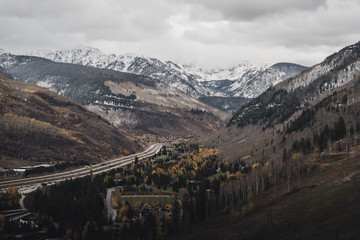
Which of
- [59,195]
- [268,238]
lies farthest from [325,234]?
[59,195]

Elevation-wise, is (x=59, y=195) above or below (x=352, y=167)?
below

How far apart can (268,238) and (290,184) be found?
49.5 meters

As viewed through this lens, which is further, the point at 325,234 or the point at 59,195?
→ the point at 59,195

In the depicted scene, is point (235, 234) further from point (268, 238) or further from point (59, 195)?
point (59, 195)

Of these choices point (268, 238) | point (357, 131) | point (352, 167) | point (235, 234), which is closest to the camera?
point (268, 238)

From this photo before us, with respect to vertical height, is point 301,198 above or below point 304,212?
above

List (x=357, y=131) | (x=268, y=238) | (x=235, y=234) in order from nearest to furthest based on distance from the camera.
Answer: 1. (x=268, y=238)
2. (x=235, y=234)
3. (x=357, y=131)

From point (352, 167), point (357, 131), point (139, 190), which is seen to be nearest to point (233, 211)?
point (352, 167)

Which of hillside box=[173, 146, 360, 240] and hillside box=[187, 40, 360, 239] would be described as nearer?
hillside box=[173, 146, 360, 240]

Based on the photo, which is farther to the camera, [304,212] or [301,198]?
[301,198]

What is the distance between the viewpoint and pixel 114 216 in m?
146

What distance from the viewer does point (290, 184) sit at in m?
Answer: 149

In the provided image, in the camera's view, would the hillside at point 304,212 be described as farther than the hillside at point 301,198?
No

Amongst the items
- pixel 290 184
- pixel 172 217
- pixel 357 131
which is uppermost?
pixel 357 131
